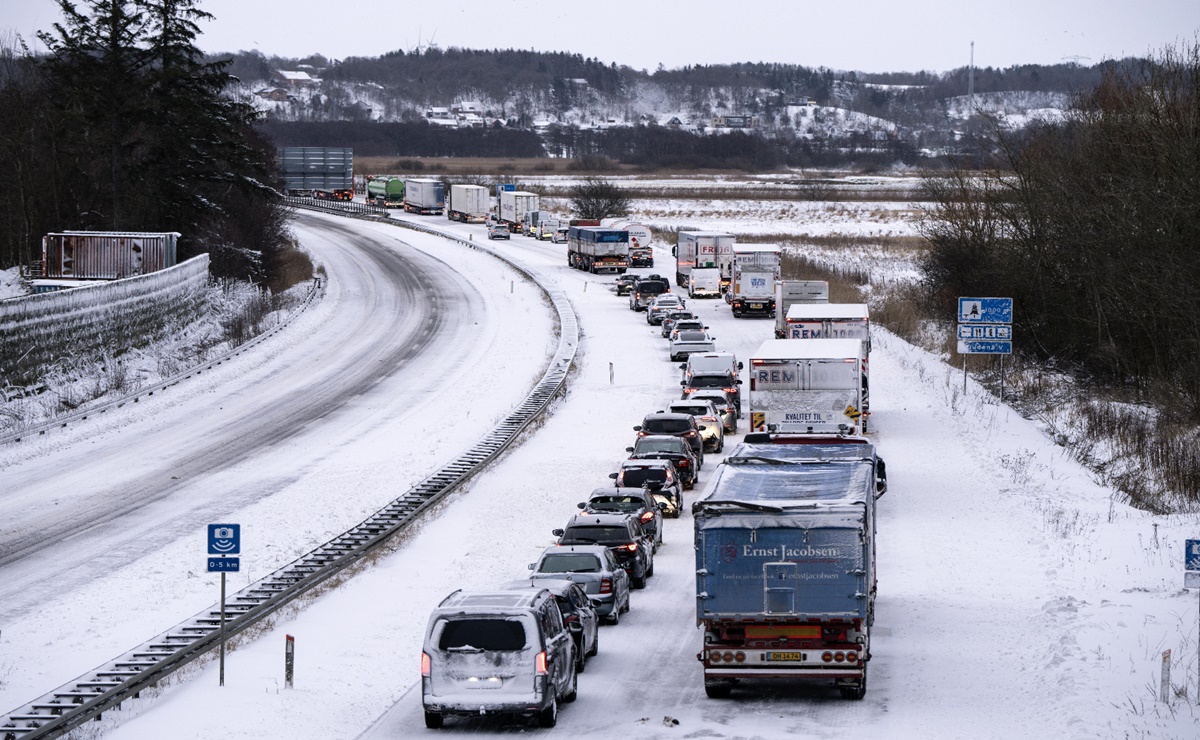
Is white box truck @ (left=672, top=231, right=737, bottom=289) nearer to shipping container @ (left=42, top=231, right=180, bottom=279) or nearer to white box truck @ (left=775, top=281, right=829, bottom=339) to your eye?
white box truck @ (left=775, top=281, right=829, bottom=339)

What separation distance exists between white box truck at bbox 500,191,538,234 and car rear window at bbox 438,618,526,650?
10494 centimetres

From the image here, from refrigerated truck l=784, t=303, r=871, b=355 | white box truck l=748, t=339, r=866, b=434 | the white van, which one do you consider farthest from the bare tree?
white box truck l=748, t=339, r=866, b=434

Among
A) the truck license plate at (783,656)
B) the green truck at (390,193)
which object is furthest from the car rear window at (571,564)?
the green truck at (390,193)

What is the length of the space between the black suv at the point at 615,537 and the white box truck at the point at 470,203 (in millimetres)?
108897

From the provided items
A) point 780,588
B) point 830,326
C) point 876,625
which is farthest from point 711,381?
point 780,588

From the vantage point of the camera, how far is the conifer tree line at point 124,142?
236 feet

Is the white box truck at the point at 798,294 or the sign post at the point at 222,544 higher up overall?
the white box truck at the point at 798,294

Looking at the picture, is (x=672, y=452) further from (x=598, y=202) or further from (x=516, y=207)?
(x=598, y=202)

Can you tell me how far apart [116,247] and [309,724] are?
50821 millimetres

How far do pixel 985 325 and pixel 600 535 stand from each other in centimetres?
2334

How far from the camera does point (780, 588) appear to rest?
19.3m

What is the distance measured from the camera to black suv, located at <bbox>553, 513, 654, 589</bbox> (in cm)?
2675

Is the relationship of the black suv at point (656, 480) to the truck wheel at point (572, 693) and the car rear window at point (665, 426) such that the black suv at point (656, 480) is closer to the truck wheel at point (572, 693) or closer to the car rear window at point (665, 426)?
the car rear window at point (665, 426)

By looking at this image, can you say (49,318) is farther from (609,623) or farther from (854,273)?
(854,273)
